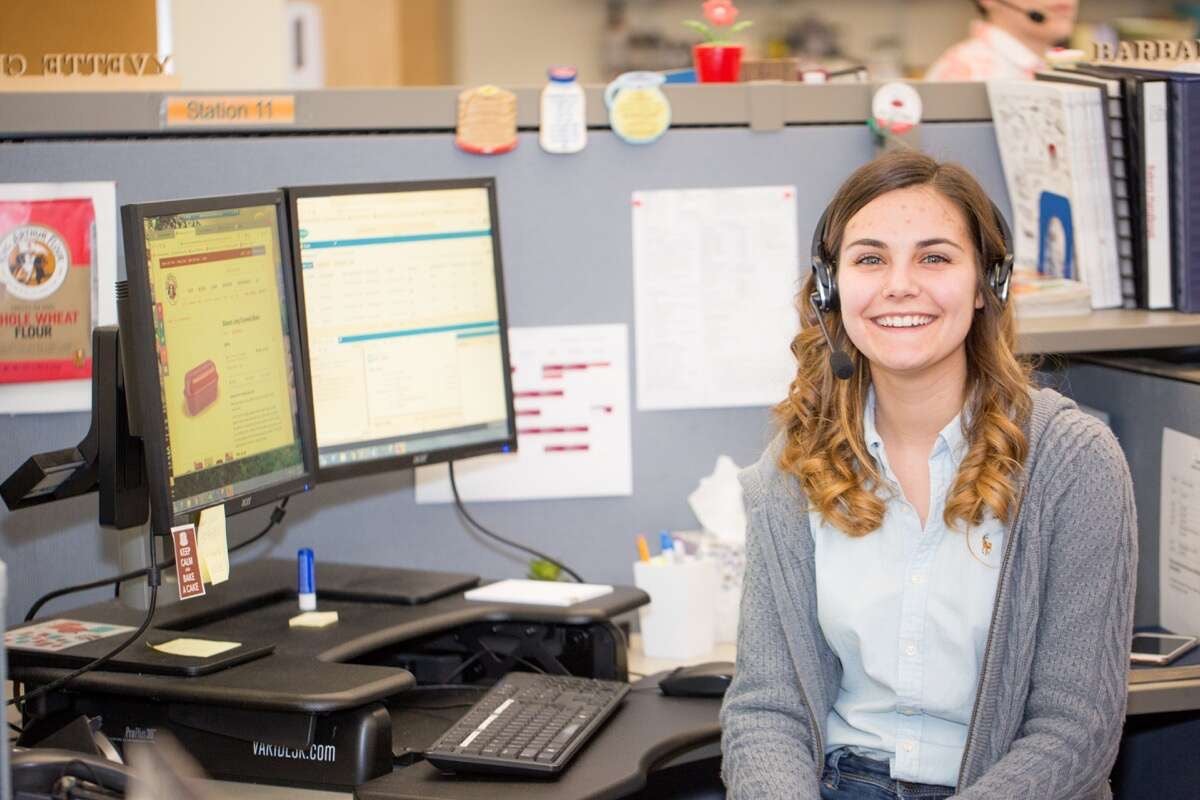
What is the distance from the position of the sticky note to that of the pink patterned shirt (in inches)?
79.1

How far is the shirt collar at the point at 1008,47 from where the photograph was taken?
3135 millimetres

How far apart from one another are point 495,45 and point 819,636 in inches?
165

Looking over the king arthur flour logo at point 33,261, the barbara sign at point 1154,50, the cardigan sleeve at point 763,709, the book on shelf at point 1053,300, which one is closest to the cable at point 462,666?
the cardigan sleeve at point 763,709

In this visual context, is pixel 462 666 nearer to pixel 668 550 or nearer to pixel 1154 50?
pixel 668 550

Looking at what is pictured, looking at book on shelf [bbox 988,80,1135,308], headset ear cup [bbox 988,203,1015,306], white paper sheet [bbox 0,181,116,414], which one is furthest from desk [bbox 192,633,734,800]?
book on shelf [bbox 988,80,1135,308]

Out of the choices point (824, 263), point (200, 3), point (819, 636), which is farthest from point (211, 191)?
point (200, 3)

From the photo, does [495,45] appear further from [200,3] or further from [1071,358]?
[1071,358]

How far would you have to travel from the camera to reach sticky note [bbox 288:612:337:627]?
1.56m

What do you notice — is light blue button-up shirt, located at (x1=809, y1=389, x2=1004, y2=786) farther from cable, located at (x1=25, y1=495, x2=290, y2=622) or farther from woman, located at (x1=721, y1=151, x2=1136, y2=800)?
cable, located at (x1=25, y1=495, x2=290, y2=622)

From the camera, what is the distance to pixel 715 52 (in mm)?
1940

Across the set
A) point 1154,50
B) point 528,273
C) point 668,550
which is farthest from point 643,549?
point 1154,50

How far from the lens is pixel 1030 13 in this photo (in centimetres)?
321

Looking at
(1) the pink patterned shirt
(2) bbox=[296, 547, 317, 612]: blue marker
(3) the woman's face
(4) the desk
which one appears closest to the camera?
(4) the desk

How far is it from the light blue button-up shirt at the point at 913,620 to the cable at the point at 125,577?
0.62m
